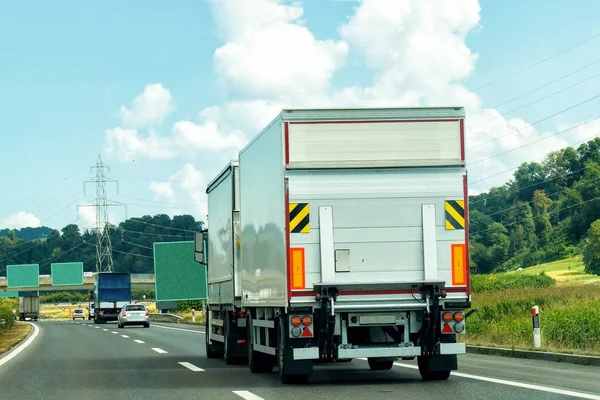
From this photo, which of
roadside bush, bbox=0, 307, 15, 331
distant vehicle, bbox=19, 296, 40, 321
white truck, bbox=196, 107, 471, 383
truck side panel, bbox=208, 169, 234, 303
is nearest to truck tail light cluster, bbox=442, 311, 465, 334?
white truck, bbox=196, 107, 471, 383

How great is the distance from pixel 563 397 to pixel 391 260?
292 cm

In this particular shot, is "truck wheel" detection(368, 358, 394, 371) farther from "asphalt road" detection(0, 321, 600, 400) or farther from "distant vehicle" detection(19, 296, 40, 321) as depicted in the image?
"distant vehicle" detection(19, 296, 40, 321)

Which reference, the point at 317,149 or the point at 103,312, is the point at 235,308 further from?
the point at 103,312

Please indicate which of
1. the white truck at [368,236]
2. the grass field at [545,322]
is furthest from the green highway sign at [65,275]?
the white truck at [368,236]

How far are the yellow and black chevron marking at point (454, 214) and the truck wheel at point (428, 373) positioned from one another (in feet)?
6.10

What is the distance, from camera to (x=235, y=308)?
17.0m

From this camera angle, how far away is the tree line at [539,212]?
Answer: 433 feet

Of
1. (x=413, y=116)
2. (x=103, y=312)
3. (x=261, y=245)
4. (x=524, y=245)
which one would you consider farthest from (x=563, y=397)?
(x=524, y=245)

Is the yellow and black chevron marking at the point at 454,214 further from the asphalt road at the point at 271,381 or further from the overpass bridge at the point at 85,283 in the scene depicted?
the overpass bridge at the point at 85,283

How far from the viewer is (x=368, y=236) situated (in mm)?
12672

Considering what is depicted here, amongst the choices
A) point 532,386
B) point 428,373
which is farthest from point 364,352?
point 532,386

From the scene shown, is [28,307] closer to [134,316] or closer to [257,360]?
[134,316]

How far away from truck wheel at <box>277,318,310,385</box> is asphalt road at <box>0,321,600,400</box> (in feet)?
0.45

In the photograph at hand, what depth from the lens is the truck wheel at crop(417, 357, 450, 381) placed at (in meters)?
13.2
